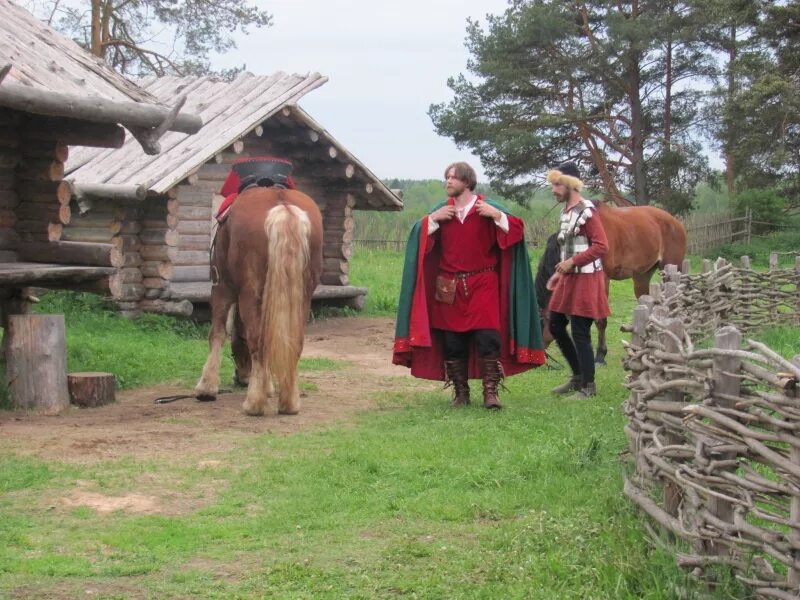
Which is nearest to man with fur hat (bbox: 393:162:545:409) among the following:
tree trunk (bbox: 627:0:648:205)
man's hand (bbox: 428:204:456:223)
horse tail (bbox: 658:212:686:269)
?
man's hand (bbox: 428:204:456:223)

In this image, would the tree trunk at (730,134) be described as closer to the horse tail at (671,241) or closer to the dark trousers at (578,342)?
the horse tail at (671,241)

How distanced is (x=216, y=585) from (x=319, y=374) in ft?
22.4

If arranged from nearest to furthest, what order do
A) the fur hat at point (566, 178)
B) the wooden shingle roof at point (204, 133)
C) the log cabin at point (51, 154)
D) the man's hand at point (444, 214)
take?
the man's hand at point (444, 214), the fur hat at point (566, 178), the log cabin at point (51, 154), the wooden shingle roof at point (204, 133)

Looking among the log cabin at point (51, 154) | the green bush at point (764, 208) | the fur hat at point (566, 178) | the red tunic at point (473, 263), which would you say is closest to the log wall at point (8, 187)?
the log cabin at point (51, 154)

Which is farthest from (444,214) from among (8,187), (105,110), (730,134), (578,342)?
(730,134)

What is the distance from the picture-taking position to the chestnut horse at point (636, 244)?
40.9 feet

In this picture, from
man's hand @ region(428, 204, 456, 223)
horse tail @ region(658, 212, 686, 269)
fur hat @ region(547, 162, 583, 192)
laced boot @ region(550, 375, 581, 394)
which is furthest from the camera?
horse tail @ region(658, 212, 686, 269)

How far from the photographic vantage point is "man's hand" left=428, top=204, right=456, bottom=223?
853 centimetres

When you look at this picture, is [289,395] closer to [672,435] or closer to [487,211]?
[487,211]

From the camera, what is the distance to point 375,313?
59.3 ft

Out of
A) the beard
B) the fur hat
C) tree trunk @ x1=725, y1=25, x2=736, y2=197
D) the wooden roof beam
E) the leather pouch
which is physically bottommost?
the leather pouch

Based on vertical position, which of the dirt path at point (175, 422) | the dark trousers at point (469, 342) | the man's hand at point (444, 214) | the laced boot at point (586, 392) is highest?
the man's hand at point (444, 214)

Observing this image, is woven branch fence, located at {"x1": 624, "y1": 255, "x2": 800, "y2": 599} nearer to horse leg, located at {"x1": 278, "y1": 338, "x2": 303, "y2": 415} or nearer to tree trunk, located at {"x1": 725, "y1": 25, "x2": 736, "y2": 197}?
horse leg, located at {"x1": 278, "y1": 338, "x2": 303, "y2": 415}

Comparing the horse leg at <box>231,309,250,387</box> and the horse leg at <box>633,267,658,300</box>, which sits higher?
the horse leg at <box>633,267,658,300</box>
